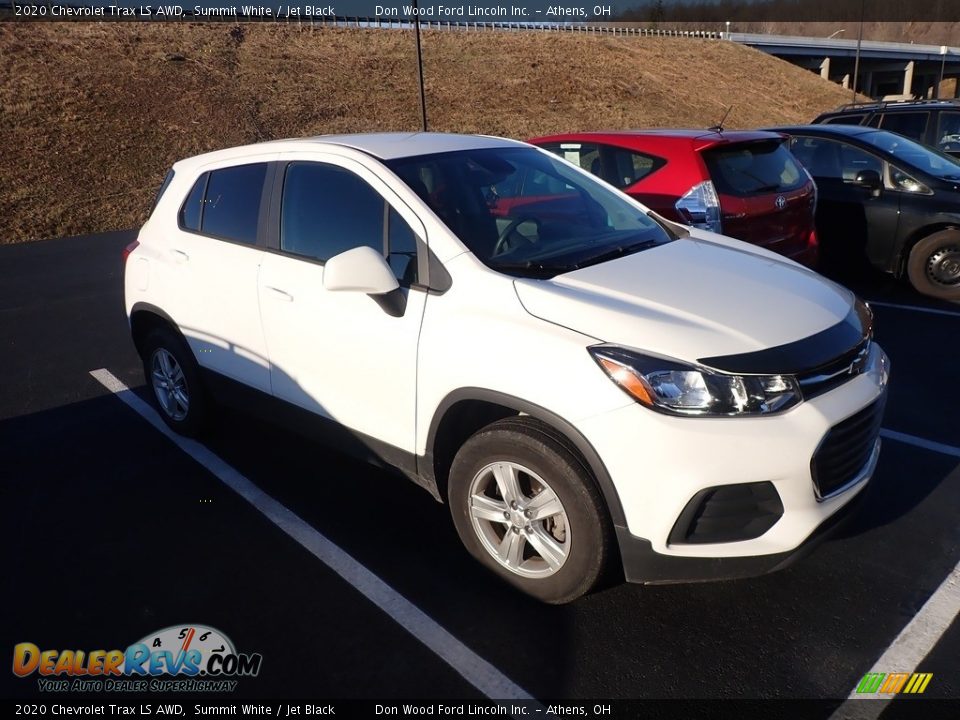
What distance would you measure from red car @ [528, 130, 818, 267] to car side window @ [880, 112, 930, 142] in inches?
191

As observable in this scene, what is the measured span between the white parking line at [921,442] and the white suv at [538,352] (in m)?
1.35

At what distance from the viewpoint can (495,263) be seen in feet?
10.8

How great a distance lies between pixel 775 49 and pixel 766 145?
66.9m

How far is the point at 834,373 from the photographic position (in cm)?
287

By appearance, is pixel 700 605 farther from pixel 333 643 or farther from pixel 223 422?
pixel 223 422

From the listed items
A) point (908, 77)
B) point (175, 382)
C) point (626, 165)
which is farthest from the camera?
point (908, 77)

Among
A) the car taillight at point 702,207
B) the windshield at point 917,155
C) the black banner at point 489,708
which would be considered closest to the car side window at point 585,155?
the car taillight at point 702,207

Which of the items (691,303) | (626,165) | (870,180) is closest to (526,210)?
(691,303)

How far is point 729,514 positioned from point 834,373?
67 cm

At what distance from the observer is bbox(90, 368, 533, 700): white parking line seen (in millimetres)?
2766

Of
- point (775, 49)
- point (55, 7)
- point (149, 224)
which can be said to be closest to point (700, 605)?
point (149, 224)

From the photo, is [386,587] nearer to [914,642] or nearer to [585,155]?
[914,642]

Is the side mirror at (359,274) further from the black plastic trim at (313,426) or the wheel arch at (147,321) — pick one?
the wheel arch at (147,321)

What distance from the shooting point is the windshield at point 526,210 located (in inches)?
135
